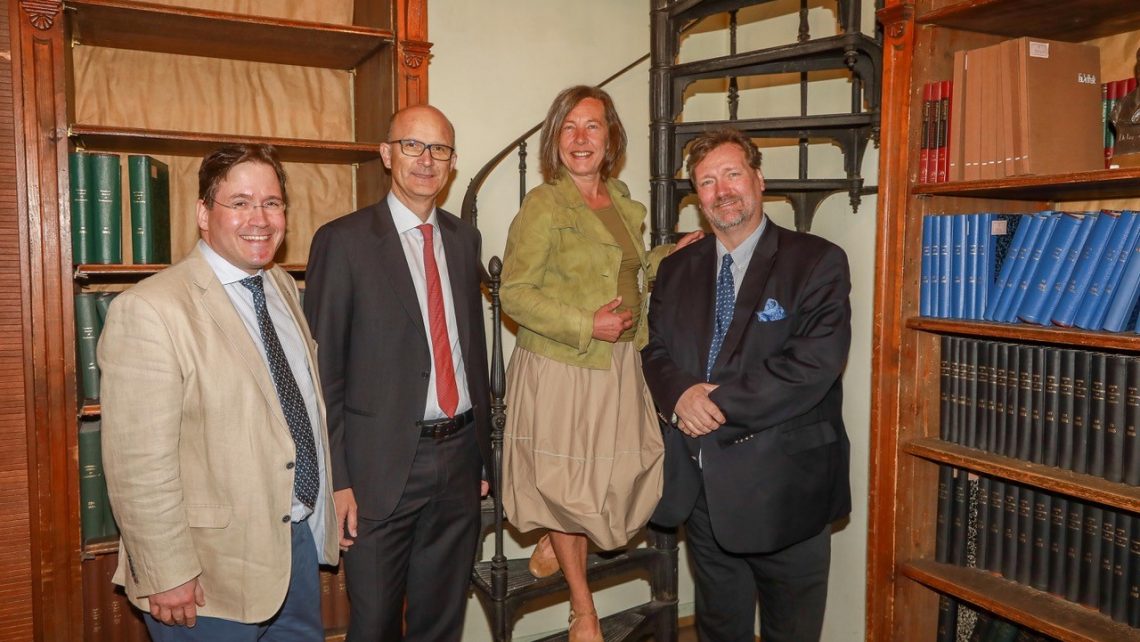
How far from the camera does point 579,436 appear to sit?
2273 mm

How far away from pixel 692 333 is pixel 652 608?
1131 millimetres

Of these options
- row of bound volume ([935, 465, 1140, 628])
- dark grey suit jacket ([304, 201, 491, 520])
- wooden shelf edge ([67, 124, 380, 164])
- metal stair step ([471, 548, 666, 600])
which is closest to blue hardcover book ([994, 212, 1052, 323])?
row of bound volume ([935, 465, 1140, 628])

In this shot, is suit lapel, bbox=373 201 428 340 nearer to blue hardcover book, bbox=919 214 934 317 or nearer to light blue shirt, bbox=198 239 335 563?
light blue shirt, bbox=198 239 335 563

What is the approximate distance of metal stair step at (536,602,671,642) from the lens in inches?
105

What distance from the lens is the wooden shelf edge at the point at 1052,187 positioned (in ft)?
6.10

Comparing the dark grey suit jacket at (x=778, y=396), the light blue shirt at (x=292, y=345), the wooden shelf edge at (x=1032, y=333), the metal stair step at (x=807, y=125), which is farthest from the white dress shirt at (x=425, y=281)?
the wooden shelf edge at (x=1032, y=333)

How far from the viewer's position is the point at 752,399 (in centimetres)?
208

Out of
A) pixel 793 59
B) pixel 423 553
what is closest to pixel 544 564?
pixel 423 553

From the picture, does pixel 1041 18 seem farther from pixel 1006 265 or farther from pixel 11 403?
pixel 11 403

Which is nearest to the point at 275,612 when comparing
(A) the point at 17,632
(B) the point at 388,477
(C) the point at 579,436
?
(B) the point at 388,477

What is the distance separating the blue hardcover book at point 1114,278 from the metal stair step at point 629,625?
1649 mm

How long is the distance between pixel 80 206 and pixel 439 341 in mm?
1113

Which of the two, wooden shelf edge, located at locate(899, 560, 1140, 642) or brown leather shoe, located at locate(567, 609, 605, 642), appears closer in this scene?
wooden shelf edge, located at locate(899, 560, 1140, 642)

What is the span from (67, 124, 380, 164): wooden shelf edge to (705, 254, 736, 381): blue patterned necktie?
3.85ft
